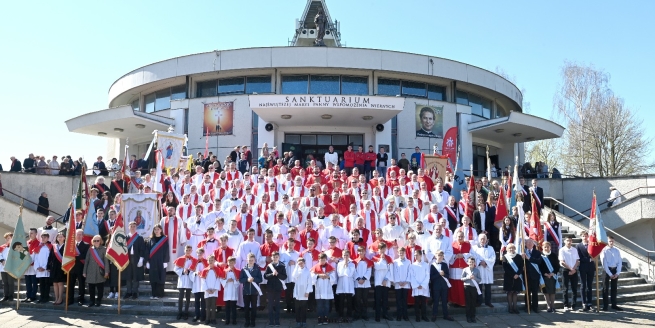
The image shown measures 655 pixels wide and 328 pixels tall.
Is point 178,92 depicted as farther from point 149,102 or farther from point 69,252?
point 69,252

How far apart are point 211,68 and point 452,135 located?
12.4 m

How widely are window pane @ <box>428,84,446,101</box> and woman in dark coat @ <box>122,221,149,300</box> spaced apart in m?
19.2

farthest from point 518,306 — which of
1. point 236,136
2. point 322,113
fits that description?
point 236,136

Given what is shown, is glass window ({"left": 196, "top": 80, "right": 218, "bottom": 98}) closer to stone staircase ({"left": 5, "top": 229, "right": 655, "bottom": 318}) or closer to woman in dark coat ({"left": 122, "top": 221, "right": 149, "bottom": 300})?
stone staircase ({"left": 5, "top": 229, "right": 655, "bottom": 318})

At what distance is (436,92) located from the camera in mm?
28438

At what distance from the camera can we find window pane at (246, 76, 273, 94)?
26875mm

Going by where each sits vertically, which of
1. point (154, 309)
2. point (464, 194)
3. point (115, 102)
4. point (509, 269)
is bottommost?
point (154, 309)

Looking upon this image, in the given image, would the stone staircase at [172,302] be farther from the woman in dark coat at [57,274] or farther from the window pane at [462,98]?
the window pane at [462,98]

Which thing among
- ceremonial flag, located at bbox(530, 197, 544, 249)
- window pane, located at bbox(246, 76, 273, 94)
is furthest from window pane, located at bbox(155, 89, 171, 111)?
ceremonial flag, located at bbox(530, 197, 544, 249)

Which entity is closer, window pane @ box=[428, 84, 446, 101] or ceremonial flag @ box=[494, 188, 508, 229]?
ceremonial flag @ box=[494, 188, 508, 229]

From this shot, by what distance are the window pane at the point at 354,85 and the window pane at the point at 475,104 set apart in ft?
21.3

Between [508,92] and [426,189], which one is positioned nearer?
[426,189]

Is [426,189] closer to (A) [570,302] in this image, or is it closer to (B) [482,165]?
(A) [570,302]

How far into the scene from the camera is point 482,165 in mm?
30328
